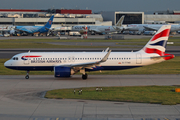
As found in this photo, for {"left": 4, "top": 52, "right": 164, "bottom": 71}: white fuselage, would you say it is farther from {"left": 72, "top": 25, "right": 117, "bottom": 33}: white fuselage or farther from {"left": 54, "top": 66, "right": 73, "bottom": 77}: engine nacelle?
{"left": 72, "top": 25, "right": 117, "bottom": 33}: white fuselage

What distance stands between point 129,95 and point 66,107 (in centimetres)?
663

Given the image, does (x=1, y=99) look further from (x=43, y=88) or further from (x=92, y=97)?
(x=92, y=97)

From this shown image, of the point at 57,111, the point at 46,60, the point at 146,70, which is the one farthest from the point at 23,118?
the point at 146,70

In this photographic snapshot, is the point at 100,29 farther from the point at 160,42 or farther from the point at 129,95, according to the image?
the point at 129,95

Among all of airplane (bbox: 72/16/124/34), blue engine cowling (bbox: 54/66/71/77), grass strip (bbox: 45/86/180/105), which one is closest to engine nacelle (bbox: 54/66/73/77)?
blue engine cowling (bbox: 54/66/71/77)

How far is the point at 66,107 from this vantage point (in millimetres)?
21156

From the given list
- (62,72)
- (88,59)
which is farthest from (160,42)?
(62,72)

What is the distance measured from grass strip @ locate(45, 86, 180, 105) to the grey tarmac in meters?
0.91

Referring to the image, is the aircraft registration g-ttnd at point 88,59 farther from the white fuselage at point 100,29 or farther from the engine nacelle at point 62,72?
the white fuselage at point 100,29

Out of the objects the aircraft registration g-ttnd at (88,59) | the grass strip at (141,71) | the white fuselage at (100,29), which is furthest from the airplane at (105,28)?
the aircraft registration g-ttnd at (88,59)

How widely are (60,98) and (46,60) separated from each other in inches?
443

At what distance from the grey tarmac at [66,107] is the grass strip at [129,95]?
910 mm

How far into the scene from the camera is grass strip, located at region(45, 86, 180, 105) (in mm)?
23062

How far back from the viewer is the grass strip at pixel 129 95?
23.1m
